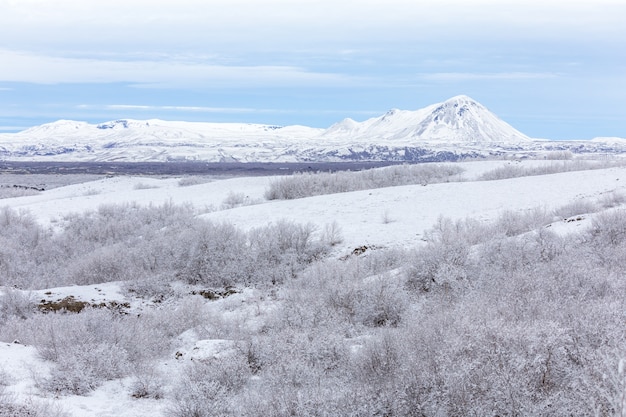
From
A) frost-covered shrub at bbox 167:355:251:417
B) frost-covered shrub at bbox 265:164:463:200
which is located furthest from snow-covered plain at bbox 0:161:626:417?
frost-covered shrub at bbox 265:164:463:200

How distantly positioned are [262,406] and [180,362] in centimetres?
227

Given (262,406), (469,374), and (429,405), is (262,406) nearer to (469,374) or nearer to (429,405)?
(429,405)

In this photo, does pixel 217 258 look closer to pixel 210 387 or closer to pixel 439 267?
pixel 439 267

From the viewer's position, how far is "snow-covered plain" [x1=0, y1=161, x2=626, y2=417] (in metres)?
5.79

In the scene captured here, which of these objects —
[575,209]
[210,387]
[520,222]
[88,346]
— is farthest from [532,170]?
[210,387]

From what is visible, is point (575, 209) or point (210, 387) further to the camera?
point (575, 209)

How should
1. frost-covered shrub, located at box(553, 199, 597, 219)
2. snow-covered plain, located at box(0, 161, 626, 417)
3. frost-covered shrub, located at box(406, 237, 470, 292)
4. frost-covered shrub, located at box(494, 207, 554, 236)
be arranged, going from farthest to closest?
frost-covered shrub, located at box(553, 199, 597, 219) < frost-covered shrub, located at box(494, 207, 554, 236) < frost-covered shrub, located at box(406, 237, 470, 292) < snow-covered plain, located at box(0, 161, 626, 417)

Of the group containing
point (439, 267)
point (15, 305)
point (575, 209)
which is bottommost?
point (15, 305)

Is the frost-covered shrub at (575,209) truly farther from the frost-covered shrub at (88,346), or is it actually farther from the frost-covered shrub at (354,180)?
the frost-covered shrub at (88,346)

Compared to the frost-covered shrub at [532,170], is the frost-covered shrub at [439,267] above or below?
below

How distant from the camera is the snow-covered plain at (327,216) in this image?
5.79m

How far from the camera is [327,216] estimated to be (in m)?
15.9

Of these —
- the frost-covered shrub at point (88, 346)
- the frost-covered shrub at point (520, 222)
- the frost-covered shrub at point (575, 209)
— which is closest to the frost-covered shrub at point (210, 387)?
the frost-covered shrub at point (88, 346)

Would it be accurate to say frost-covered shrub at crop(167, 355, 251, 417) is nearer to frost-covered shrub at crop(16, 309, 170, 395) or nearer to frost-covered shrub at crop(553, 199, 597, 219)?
frost-covered shrub at crop(16, 309, 170, 395)
